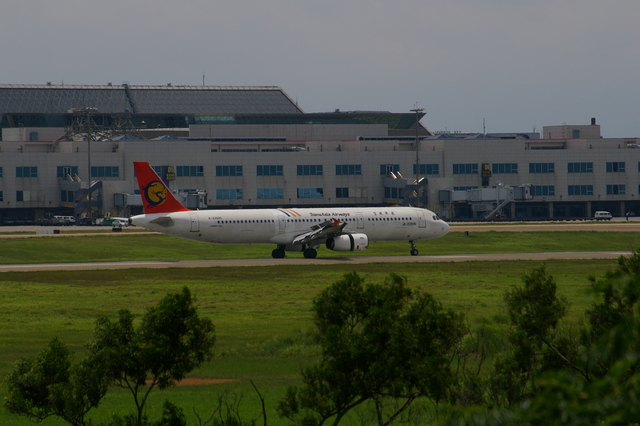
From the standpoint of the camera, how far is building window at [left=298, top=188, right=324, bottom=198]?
140m

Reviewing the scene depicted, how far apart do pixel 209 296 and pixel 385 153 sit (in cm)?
9783

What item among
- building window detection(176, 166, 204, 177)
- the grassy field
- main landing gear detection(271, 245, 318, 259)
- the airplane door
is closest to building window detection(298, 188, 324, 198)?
building window detection(176, 166, 204, 177)

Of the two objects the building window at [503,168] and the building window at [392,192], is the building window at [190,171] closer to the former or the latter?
the building window at [392,192]

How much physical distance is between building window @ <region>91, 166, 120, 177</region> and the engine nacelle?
72753mm

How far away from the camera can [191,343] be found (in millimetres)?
17609

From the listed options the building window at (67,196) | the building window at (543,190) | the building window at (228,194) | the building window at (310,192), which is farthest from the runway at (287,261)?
the building window at (543,190)

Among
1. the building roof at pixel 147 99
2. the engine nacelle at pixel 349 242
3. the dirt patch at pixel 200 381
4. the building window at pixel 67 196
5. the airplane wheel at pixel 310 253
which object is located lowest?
the dirt patch at pixel 200 381

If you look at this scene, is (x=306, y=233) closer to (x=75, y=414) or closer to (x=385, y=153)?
(x=75, y=414)

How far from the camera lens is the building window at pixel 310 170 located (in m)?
140

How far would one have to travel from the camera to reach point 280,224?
71125 millimetres

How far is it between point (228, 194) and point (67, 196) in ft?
84.4

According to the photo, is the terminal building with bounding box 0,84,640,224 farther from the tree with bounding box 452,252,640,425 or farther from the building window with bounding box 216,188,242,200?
the tree with bounding box 452,252,640,425

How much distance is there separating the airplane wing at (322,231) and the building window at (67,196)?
71838mm

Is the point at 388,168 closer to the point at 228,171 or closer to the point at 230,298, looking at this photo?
the point at 228,171
